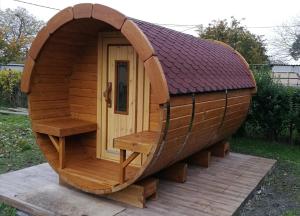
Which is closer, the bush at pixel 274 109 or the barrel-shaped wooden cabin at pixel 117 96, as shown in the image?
the barrel-shaped wooden cabin at pixel 117 96

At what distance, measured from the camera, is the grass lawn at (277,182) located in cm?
513

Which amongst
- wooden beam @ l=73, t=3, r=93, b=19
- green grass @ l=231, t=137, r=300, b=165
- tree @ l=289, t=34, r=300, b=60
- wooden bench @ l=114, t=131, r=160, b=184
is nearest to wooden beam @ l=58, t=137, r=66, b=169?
wooden bench @ l=114, t=131, r=160, b=184

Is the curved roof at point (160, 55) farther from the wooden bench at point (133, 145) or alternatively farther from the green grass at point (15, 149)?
the green grass at point (15, 149)

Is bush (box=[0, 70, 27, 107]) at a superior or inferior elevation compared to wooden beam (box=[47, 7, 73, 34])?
inferior

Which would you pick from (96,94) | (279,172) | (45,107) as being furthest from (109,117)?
(279,172)

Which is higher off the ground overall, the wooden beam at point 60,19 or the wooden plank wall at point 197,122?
the wooden beam at point 60,19

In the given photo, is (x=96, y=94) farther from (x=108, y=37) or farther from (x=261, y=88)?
(x=261, y=88)

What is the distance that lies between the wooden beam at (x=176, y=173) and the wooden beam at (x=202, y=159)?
100 centimetres

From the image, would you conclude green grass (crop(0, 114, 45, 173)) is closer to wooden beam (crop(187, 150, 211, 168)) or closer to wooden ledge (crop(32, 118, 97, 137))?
wooden ledge (crop(32, 118, 97, 137))

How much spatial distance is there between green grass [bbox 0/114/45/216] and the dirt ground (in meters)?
3.27

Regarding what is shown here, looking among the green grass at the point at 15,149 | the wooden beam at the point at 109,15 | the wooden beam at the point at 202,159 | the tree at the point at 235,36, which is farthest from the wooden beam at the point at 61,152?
the tree at the point at 235,36

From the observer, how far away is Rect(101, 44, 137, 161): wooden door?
5500mm

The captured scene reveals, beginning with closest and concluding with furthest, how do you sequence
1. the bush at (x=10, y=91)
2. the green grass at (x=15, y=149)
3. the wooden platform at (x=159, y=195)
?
the wooden platform at (x=159, y=195) → the green grass at (x=15, y=149) → the bush at (x=10, y=91)

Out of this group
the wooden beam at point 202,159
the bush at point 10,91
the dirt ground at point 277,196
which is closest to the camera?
the dirt ground at point 277,196
